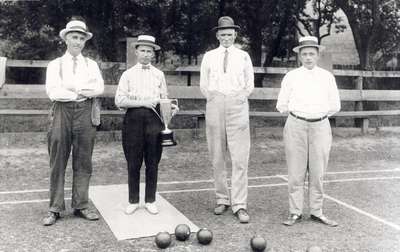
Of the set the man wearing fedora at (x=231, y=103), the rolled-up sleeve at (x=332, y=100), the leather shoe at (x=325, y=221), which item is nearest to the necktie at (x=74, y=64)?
the man wearing fedora at (x=231, y=103)

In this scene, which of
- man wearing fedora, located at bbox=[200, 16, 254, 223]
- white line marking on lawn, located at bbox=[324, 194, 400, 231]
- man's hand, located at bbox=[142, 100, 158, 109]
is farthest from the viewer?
man wearing fedora, located at bbox=[200, 16, 254, 223]

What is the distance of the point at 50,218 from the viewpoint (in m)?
5.26

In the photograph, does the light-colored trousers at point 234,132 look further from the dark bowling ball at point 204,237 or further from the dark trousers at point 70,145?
the dark trousers at point 70,145

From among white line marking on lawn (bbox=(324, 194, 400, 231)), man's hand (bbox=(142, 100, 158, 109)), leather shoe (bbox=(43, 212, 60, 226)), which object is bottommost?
white line marking on lawn (bbox=(324, 194, 400, 231))

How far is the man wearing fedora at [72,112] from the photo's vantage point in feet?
17.1

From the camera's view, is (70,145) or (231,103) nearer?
(70,145)

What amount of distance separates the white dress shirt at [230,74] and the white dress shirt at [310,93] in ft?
1.43

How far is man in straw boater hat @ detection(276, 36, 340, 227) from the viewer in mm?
5363

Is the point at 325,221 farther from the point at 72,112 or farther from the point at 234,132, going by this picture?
the point at 72,112

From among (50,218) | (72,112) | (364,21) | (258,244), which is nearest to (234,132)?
(258,244)

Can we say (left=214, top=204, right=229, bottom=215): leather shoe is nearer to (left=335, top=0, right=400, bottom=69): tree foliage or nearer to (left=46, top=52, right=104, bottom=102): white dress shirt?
(left=46, top=52, right=104, bottom=102): white dress shirt

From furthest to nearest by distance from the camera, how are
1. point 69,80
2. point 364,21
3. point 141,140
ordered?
point 364,21 < point 141,140 < point 69,80

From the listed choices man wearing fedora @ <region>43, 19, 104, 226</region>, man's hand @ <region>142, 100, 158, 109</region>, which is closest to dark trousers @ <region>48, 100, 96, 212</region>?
man wearing fedora @ <region>43, 19, 104, 226</region>

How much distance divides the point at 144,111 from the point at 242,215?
150cm
